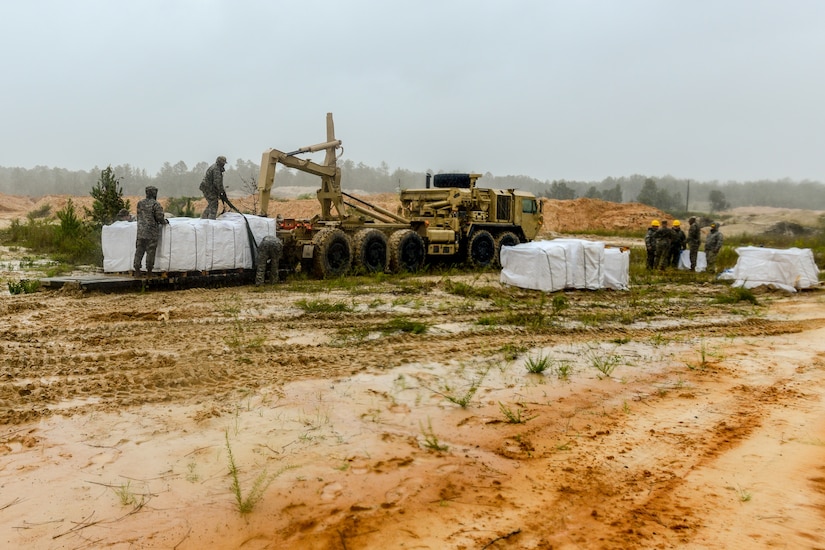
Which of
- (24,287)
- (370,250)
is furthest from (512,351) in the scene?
(24,287)

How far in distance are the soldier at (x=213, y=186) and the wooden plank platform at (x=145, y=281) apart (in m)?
1.23

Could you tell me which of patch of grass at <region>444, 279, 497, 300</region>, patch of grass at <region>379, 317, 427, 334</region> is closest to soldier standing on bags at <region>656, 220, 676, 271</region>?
patch of grass at <region>444, 279, 497, 300</region>

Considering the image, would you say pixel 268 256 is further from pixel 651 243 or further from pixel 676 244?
pixel 676 244

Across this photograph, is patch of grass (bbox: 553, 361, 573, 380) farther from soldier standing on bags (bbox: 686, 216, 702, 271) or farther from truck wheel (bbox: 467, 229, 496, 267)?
soldier standing on bags (bbox: 686, 216, 702, 271)

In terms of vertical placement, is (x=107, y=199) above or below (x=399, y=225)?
above

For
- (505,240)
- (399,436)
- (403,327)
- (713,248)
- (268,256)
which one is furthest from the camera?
(505,240)

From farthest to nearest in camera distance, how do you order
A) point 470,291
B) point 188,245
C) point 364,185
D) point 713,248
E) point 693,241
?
point 364,185, point 713,248, point 693,241, point 470,291, point 188,245

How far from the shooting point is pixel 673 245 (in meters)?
16.9

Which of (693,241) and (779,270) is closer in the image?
(779,270)

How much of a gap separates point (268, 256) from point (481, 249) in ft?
21.8

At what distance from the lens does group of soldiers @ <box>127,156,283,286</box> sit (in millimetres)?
10047

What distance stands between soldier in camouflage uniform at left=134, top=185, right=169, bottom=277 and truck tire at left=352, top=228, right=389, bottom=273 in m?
4.37

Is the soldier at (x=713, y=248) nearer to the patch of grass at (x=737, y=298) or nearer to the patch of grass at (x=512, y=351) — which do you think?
the patch of grass at (x=737, y=298)

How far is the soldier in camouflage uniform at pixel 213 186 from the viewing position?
11.7 metres
